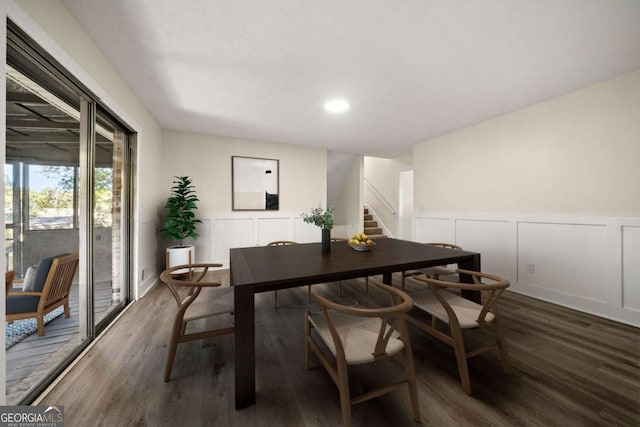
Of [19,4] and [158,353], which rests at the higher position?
[19,4]

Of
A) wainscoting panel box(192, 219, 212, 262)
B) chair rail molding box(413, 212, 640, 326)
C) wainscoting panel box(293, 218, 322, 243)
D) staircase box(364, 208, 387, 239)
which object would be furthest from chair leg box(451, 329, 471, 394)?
staircase box(364, 208, 387, 239)

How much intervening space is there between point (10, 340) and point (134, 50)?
2270 millimetres

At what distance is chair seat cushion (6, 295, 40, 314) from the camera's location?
4.47ft

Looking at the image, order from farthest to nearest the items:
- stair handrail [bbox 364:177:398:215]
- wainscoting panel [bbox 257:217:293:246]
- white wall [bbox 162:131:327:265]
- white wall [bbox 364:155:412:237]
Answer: stair handrail [bbox 364:177:398:215] < white wall [bbox 364:155:412:237] < wainscoting panel [bbox 257:217:293:246] < white wall [bbox 162:131:327:265]

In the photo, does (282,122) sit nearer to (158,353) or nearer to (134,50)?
(134,50)

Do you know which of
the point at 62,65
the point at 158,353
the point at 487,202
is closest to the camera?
the point at 62,65

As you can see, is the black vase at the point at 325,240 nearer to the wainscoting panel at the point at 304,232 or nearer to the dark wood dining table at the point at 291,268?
the dark wood dining table at the point at 291,268

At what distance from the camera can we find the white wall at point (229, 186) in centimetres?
406

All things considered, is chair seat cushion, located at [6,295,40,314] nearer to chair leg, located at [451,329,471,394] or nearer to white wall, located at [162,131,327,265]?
white wall, located at [162,131,327,265]

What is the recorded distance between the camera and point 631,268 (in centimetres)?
223

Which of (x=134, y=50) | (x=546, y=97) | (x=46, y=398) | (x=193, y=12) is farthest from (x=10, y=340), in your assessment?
(x=546, y=97)

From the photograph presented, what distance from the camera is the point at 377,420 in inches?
47.6

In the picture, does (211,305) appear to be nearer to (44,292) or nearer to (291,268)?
(291,268)

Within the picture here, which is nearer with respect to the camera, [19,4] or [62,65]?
[19,4]
